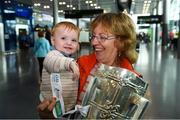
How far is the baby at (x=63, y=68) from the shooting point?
174 centimetres

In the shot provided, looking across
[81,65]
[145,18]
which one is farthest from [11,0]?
[81,65]

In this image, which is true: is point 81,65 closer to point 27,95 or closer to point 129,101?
point 129,101

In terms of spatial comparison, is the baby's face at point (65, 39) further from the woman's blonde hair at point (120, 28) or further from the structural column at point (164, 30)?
the structural column at point (164, 30)

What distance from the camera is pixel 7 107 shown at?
5.89 meters

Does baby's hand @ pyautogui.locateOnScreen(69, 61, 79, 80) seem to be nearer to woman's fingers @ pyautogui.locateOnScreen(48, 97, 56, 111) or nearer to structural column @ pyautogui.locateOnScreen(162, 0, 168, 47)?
woman's fingers @ pyautogui.locateOnScreen(48, 97, 56, 111)

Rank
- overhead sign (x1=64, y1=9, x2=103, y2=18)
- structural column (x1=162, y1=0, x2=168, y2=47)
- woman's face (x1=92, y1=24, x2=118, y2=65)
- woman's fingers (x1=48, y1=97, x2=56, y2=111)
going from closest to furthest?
woman's face (x1=92, y1=24, x2=118, y2=65)
woman's fingers (x1=48, y1=97, x2=56, y2=111)
overhead sign (x1=64, y1=9, x2=103, y2=18)
structural column (x1=162, y1=0, x2=168, y2=47)

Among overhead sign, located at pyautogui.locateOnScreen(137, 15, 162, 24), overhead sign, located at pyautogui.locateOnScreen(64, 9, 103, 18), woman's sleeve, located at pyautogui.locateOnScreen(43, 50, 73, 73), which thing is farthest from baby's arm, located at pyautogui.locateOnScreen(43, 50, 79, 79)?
overhead sign, located at pyautogui.locateOnScreen(137, 15, 162, 24)

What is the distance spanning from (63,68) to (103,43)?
34 centimetres

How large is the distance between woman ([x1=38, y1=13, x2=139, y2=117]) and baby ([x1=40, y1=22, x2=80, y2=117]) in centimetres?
6

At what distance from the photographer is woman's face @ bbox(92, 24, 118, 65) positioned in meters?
1.53

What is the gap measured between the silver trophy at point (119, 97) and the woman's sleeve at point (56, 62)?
0.67 m

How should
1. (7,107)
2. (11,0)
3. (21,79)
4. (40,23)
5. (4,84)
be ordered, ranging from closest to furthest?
(7,107), (4,84), (21,79), (11,0), (40,23)

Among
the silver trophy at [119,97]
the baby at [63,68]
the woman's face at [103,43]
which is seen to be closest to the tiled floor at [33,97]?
the baby at [63,68]

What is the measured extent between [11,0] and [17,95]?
21.1 metres
